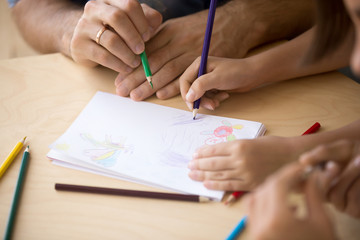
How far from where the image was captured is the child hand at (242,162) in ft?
2.15

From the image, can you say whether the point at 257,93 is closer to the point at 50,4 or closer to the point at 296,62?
the point at 296,62

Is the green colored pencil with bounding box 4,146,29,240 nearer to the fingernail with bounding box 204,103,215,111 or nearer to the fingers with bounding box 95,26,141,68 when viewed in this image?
the fingers with bounding box 95,26,141,68

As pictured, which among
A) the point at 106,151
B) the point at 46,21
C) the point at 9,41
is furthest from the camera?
the point at 9,41

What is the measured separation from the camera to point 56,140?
2.57 feet

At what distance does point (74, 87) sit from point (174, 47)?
0.92ft

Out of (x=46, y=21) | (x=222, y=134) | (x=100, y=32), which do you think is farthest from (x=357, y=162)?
(x=46, y=21)

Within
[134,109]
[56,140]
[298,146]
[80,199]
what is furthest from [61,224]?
[298,146]

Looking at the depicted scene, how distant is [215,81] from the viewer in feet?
2.74

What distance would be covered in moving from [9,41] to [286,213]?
1957 mm

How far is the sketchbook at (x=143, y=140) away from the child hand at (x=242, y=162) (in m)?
0.02

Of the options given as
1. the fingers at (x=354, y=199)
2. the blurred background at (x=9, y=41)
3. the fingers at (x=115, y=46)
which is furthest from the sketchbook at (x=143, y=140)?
the blurred background at (x=9, y=41)

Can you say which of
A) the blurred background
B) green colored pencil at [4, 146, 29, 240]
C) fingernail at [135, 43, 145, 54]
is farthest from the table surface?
the blurred background

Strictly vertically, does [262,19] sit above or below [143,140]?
above

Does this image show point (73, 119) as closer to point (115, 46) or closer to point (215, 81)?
point (115, 46)
